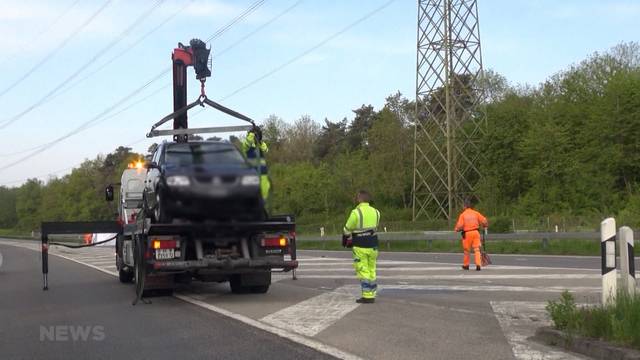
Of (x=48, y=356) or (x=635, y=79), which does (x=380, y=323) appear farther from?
(x=635, y=79)

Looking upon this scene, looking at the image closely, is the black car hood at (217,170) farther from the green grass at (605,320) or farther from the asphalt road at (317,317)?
the green grass at (605,320)

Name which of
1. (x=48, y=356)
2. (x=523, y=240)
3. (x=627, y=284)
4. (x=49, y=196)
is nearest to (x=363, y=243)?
(x=627, y=284)

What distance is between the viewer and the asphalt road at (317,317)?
25.2 ft

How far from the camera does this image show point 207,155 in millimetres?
6805

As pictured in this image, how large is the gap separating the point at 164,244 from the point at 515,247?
56.6ft

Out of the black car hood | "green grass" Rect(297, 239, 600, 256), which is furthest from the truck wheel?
"green grass" Rect(297, 239, 600, 256)

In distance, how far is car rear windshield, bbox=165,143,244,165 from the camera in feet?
21.6

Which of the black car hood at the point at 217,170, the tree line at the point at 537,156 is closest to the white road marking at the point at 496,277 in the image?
the black car hood at the point at 217,170

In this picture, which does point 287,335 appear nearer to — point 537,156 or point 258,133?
point 258,133

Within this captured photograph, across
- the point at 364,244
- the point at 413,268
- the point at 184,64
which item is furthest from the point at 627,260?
the point at 413,268

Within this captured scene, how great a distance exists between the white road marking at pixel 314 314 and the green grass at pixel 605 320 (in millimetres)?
2871

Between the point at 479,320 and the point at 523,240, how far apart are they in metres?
17.3

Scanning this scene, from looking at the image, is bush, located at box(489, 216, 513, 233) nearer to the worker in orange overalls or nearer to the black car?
the worker in orange overalls

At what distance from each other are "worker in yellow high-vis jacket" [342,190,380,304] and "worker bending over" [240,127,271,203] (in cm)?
378
